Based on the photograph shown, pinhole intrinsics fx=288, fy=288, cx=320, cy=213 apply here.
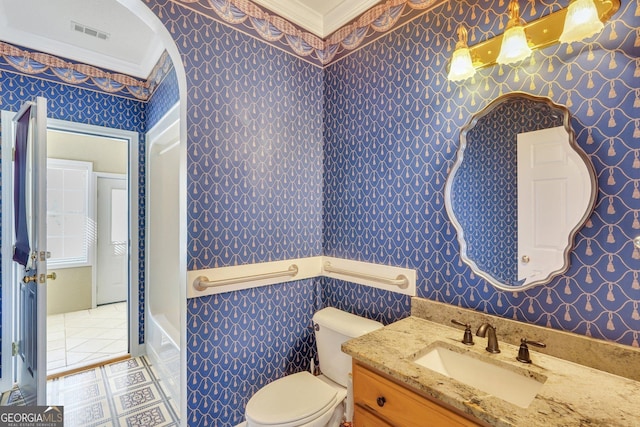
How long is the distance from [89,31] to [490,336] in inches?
130

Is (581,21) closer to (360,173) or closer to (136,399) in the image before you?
(360,173)

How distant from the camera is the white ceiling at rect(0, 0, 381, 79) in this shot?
6.28 ft

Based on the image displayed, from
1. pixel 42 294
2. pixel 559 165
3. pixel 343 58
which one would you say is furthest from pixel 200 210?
Result: pixel 559 165

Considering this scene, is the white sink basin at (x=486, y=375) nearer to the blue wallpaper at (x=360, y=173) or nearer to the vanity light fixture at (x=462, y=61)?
the blue wallpaper at (x=360, y=173)

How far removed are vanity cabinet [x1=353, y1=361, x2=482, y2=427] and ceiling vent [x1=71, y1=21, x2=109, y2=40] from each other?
2.96 m

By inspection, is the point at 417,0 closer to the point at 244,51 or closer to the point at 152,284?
the point at 244,51

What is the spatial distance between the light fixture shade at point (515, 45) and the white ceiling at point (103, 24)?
94 centimetres

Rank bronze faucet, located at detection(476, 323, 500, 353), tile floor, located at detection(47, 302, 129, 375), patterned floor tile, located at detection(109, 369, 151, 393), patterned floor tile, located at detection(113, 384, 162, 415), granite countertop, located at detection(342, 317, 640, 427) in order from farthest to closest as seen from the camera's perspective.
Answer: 1. tile floor, located at detection(47, 302, 129, 375)
2. patterned floor tile, located at detection(109, 369, 151, 393)
3. patterned floor tile, located at detection(113, 384, 162, 415)
4. bronze faucet, located at detection(476, 323, 500, 353)
5. granite countertop, located at detection(342, 317, 640, 427)

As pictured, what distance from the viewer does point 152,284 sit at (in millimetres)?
2754

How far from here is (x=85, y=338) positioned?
320 centimetres

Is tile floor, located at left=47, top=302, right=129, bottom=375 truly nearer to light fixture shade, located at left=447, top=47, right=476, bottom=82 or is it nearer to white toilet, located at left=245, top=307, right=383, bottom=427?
white toilet, located at left=245, top=307, right=383, bottom=427

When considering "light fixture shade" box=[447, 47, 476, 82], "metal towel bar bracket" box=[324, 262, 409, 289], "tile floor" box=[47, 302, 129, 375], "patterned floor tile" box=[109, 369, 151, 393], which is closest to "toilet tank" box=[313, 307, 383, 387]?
"metal towel bar bracket" box=[324, 262, 409, 289]

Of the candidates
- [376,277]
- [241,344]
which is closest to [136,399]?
[241,344]

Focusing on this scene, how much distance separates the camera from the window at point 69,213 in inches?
154
